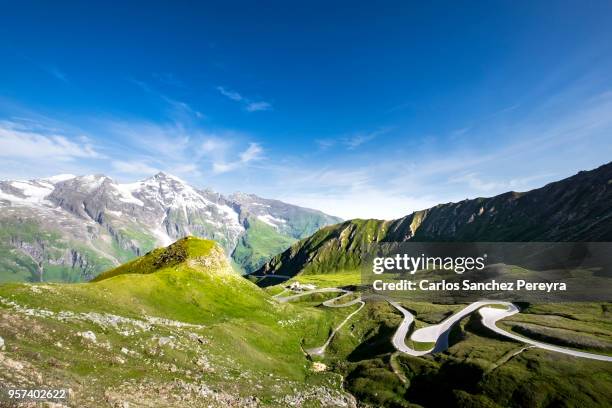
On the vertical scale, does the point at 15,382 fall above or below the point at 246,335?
above

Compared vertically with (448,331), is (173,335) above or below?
above

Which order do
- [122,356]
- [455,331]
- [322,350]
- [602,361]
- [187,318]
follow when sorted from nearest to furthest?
[122,356], [602,361], [187,318], [322,350], [455,331]

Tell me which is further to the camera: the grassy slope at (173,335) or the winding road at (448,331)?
the winding road at (448,331)

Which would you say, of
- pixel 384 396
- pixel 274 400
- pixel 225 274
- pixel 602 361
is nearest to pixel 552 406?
pixel 602 361

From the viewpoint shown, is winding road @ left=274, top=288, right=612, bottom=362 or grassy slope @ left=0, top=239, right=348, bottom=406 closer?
grassy slope @ left=0, top=239, right=348, bottom=406

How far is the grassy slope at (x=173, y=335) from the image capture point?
161 feet

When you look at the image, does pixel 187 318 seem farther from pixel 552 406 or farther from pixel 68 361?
pixel 552 406

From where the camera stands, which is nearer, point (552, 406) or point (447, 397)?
point (552, 406)

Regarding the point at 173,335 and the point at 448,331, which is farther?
the point at 448,331

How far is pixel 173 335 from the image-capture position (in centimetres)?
7569

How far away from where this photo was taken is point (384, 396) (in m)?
86.3

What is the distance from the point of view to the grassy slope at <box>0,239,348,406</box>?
49219 mm

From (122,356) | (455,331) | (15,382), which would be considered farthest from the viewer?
(455,331)

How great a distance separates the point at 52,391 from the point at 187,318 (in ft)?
218
